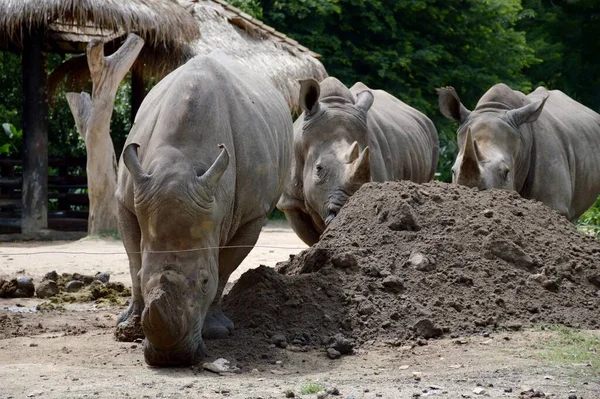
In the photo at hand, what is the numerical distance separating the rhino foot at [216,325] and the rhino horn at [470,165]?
2.85 meters

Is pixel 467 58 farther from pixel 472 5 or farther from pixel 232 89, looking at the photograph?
pixel 232 89

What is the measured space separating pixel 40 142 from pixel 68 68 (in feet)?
6.56

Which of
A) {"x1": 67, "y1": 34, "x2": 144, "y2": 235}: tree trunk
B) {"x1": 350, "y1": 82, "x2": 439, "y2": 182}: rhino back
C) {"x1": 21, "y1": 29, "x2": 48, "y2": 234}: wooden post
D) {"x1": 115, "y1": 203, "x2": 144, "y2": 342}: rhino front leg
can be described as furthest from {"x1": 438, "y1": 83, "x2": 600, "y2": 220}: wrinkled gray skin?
{"x1": 21, "y1": 29, "x2": 48, "y2": 234}: wooden post

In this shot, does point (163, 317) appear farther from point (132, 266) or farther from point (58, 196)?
point (58, 196)

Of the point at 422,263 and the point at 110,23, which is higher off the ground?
the point at 110,23

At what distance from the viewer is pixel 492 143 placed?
31.4 feet

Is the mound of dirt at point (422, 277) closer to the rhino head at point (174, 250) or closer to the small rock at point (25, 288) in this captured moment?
the rhino head at point (174, 250)

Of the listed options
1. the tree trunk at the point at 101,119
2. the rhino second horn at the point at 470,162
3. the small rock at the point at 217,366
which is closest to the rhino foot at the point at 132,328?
the small rock at the point at 217,366

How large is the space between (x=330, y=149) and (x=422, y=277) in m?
2.54

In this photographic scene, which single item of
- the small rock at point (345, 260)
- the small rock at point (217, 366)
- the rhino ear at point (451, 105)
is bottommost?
the small rock at point (217, 366)

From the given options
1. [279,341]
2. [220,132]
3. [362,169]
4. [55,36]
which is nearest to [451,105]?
[362,169]

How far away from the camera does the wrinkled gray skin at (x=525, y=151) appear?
9258 millimetres

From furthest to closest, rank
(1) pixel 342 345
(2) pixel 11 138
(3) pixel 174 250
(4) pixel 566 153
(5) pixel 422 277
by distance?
(2) pixel 11 138
(4) pixel 566 153
(5) pixel 422 277
(1) pixel 342 345
(3) pixel 174 250

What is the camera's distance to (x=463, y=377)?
5.70 metres
